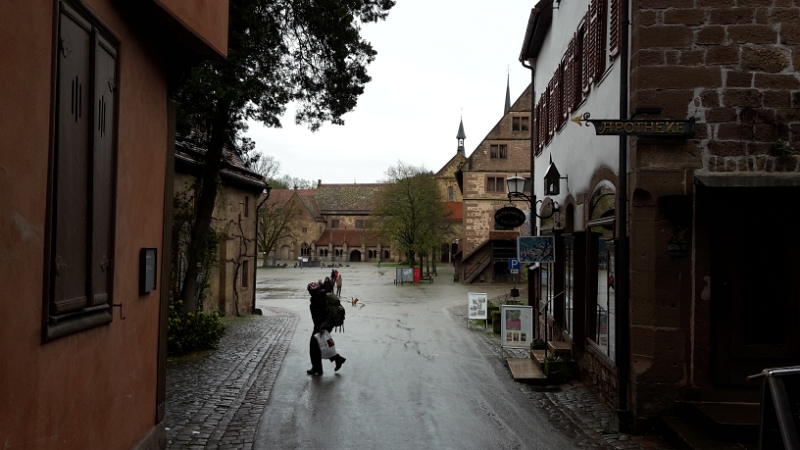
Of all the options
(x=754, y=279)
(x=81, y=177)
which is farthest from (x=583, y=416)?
(x=81, y=177)

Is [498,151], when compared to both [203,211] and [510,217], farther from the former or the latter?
[203,211]

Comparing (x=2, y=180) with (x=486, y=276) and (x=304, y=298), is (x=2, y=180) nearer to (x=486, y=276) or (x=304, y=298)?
(x=304, y=298)

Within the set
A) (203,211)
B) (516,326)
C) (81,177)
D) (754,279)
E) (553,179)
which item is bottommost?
(516,326)

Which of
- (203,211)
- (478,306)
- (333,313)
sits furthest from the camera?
(478,306)

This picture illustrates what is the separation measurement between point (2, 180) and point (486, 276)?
48.4m

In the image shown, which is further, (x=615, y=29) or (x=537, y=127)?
(x=537, y=127)

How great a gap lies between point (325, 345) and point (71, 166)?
857cm

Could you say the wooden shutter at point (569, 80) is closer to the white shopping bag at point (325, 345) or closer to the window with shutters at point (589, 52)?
the window with shutters at point (589, 52)

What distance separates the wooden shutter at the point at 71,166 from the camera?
15.1ft

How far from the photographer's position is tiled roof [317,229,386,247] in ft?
346

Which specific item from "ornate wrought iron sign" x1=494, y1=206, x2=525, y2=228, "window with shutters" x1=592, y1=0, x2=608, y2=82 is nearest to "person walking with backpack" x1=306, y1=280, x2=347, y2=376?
"ornate wrought iron sign" x1=494, y1=206, x2=525, y2=228

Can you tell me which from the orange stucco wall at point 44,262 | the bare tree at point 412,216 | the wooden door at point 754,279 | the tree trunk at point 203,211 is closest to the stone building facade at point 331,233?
the bare tree at point 412,216

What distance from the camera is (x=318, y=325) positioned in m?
13.3

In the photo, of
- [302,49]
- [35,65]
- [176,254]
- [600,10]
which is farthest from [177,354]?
[35,65]
